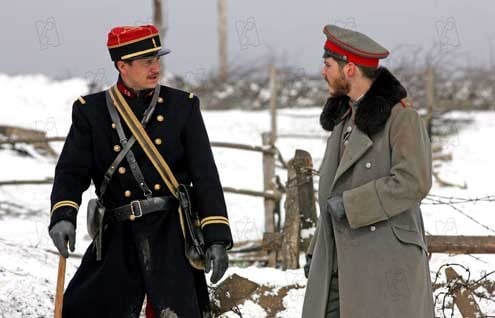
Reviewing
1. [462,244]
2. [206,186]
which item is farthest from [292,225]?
[206,186]

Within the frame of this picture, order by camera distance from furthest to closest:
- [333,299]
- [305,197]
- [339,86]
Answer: [305,197] < [333,299] < [339,86]

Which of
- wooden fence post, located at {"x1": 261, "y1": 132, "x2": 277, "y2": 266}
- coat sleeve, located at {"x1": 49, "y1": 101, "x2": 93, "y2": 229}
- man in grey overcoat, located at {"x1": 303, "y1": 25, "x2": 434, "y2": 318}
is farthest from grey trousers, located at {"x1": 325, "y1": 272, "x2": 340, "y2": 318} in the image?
wooden fence post, located at {"x1": 261, "y1": 132, "x2": 277, "y2": 266}

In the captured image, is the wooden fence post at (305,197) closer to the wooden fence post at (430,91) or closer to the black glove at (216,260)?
the black glove at (216,260)

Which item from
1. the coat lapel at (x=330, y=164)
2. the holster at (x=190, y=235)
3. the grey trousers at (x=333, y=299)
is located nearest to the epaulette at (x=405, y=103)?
the coat lapel at (x=330, y=164)

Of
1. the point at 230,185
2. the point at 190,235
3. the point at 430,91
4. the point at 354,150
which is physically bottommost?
the point at 230,185

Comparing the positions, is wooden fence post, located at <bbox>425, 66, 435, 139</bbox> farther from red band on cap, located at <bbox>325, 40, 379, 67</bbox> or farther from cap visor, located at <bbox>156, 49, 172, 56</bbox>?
red band on cap, located at <bbox>325, 40, 379, 67</bbox>

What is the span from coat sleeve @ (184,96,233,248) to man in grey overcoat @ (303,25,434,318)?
496mm

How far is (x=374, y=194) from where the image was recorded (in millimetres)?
3543

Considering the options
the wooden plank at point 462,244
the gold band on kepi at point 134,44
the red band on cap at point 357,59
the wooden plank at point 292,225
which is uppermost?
the gold band on kepi at point 134,44

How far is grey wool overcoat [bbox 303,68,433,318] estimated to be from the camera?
352cm

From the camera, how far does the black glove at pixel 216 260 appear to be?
12.6 feet

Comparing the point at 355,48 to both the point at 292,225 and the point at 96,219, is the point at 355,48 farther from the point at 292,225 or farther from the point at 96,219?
the point at 292,225

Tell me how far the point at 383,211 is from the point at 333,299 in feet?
1.69

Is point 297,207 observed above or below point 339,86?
below
